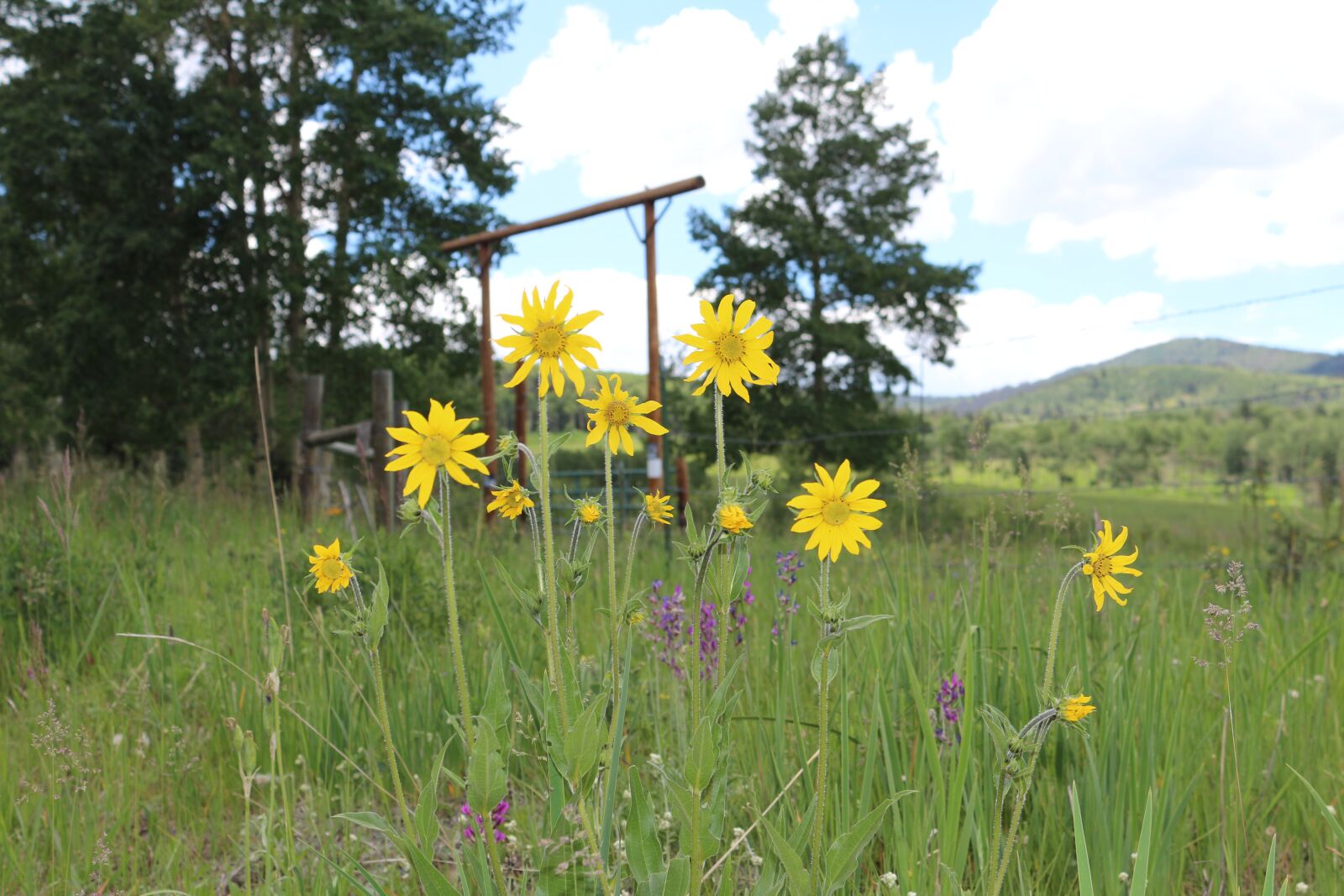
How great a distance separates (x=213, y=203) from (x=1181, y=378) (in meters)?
126

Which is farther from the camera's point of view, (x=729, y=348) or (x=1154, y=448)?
(x=1154, y=448)

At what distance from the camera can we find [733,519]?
0.97 meters

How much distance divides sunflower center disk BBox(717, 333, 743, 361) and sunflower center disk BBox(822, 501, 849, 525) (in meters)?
0.22

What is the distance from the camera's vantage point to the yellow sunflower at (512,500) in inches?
44.4

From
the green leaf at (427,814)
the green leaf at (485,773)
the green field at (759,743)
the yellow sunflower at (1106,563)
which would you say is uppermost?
the yellow sunflower at (1106,563)

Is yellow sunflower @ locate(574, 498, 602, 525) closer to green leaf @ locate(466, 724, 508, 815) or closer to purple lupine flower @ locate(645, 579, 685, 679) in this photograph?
green leaf @ locate(466, 724, 508, 815)

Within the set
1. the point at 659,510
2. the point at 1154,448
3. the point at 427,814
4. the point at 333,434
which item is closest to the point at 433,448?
the point at 659,510

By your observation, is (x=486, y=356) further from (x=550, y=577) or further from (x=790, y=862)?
(x=790, y=862)

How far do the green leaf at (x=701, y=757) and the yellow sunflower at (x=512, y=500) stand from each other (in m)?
0.37

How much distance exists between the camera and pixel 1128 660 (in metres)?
1.98

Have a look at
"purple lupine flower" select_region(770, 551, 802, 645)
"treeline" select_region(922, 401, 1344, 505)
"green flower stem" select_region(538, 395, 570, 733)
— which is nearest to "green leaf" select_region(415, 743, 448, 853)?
"green flower stem" select_region(538, 395, 570, 733)

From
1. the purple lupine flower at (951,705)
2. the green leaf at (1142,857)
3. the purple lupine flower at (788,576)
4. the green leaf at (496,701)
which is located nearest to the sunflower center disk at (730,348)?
the green leaf at (496,701)

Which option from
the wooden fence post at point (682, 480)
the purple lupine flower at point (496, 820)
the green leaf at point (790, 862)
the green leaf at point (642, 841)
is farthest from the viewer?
the wooden fence post at point (682, 480)

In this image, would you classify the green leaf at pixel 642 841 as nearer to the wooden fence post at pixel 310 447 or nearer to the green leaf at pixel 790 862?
the green leaf at pixel 790 862
